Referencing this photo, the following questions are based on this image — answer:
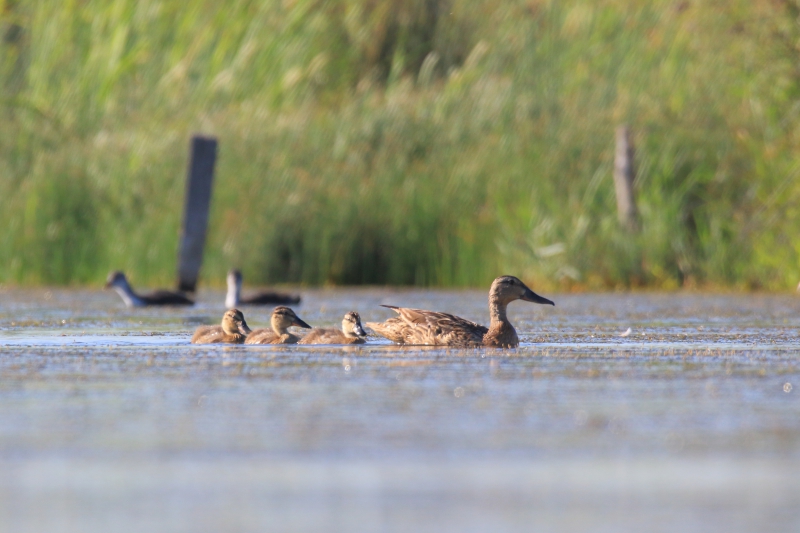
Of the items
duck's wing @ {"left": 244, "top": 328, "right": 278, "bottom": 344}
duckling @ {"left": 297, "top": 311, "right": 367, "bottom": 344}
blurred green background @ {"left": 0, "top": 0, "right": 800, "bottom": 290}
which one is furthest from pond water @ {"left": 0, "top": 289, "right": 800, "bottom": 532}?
blurred green background @ {"left": 0, "top": 0, "right": 800, "bottom": 290}

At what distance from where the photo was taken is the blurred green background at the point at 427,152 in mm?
14539

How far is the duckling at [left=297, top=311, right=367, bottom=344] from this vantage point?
911 cm

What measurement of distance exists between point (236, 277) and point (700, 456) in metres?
8.83

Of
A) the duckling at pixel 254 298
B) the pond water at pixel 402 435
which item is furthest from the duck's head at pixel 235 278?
the pond water at pixel 402 435

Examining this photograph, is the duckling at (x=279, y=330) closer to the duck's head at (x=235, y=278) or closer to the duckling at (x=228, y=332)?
the duckling at (x=228, y=332)

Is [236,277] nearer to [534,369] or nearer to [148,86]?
[148,86]

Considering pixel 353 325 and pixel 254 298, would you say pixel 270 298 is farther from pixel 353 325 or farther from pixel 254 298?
pixel 353 325

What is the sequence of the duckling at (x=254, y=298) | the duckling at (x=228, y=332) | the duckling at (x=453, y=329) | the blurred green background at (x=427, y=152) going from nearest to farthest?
the duckling at (x=453, y=329)
the duckling at (x=228, y=332)
the duckling at (x=254, y=298)
the blurred green background at (x=427, y=152)

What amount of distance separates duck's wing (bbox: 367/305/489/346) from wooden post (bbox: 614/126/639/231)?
5727 mm

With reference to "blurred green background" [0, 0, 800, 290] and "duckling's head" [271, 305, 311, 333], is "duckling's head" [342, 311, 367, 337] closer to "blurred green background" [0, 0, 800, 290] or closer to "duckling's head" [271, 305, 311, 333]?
"duckling's head" [271, 305, 311, 333]


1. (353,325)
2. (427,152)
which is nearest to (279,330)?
(353,325)

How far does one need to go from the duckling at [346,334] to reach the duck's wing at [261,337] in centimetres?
25

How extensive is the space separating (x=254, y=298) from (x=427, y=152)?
2.96 m

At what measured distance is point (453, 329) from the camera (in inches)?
359
